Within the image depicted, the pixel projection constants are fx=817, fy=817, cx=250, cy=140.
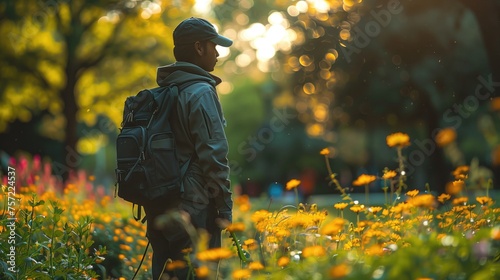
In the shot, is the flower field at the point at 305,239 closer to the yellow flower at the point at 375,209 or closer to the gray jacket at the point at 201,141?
the yellow flower at the point at 375,209

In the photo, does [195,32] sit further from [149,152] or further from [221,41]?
[149,152]

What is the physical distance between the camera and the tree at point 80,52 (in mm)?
19453

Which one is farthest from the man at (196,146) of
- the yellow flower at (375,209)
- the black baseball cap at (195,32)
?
the yellow flower at (375,209)

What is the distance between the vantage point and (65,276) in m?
4.95

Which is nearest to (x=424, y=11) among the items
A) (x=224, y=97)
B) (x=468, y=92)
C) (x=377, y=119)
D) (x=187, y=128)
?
(x=468, y=92)

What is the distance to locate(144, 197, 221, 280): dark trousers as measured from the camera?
451 centimetres

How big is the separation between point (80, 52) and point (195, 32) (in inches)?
639

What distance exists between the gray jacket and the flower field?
246mm

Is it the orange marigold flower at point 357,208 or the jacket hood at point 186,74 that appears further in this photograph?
the orange marigold flower at point 357,208

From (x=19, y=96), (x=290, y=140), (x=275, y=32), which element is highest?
(x=275, y=32)

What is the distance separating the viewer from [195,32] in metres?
4.63

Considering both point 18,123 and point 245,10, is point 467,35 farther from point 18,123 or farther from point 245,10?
point 18,123

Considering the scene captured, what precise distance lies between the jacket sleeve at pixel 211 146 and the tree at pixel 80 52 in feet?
48.9

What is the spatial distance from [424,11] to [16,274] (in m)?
13.6
